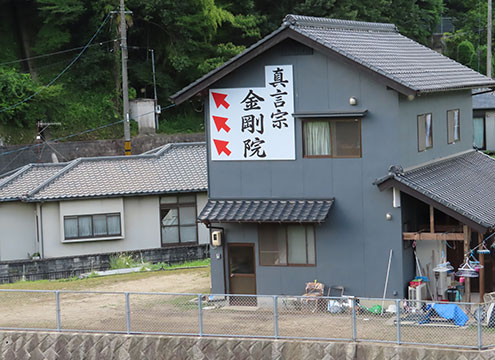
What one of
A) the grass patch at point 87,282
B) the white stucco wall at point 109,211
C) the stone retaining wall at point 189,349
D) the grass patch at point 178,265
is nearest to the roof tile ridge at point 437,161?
the stone retaining wall at point 189,349

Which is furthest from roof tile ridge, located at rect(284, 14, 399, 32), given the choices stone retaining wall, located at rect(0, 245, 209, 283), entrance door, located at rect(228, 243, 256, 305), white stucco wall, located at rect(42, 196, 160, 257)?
white stucco wall, located at rect(42, 196, 160, 257)

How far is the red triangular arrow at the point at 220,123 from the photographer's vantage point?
24.1m

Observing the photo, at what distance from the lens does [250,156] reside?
23.8m

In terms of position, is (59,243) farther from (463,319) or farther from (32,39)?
(32,39)

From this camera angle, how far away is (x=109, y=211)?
108 ft

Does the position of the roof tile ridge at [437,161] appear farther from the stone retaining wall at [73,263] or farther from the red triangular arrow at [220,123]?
the stone retaining wall at [73,263]

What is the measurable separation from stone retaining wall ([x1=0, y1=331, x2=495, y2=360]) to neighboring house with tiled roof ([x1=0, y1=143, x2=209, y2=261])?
11343 mm

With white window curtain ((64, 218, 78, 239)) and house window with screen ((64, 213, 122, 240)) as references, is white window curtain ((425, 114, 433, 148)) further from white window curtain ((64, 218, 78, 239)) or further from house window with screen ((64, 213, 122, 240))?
white window curtain ((64, 218, 78, 239))

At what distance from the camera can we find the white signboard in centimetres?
2339

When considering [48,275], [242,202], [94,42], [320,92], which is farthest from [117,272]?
[94,42]

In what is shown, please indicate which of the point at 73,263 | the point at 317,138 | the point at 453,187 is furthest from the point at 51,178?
the point at 453,187

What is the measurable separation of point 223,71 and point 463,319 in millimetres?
8654

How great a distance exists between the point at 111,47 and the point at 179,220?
845 inches

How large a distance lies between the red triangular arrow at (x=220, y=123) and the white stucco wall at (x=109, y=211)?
972 centimetres
